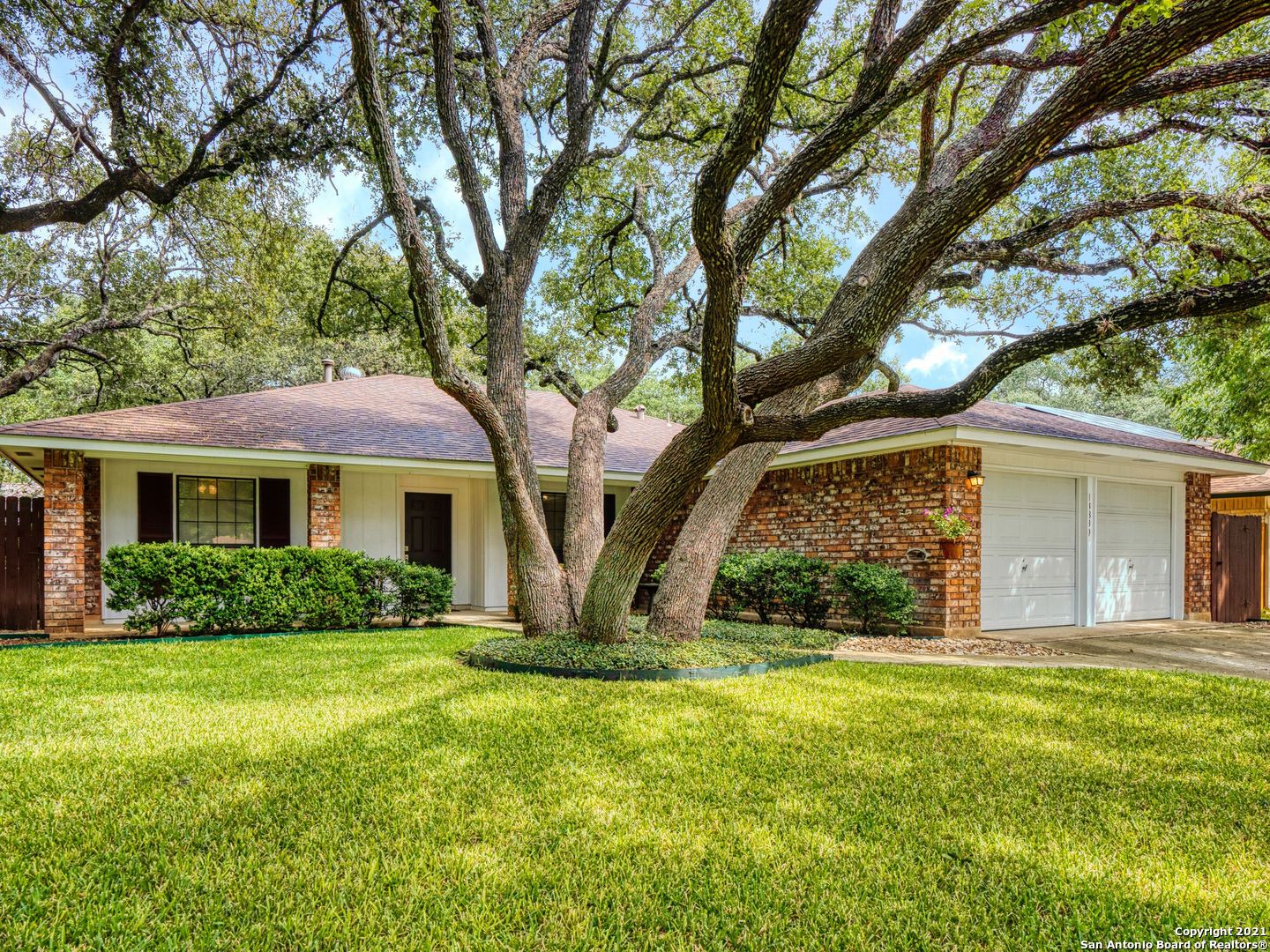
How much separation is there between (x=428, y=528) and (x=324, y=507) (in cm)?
219

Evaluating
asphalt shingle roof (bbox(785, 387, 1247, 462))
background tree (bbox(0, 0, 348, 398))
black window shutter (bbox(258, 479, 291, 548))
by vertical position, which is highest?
background tree (bbox(0, 0, 348, 398))

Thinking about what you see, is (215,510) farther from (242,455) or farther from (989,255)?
(989,255)

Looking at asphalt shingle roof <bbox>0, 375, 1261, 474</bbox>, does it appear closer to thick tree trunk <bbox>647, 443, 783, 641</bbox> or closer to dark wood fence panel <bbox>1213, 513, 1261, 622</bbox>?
dark wood fence panel <bbox>1213, 513, 1261, 622</bbox>

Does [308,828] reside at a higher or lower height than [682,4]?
lower

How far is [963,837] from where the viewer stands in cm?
270

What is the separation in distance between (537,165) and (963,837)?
385 inches

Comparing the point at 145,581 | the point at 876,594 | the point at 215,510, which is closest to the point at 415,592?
the point at 145,581

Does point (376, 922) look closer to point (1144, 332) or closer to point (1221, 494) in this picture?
point (1144, 332)

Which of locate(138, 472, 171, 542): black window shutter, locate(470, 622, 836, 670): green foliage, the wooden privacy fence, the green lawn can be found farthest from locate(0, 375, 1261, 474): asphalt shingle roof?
the green lawn

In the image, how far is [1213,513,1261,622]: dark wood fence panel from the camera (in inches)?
455

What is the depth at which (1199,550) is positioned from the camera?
11.3m

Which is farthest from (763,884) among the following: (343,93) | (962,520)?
(343,93)

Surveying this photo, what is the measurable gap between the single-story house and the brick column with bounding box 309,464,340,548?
0.08 ft

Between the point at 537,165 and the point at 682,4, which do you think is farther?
the point at 537,165
